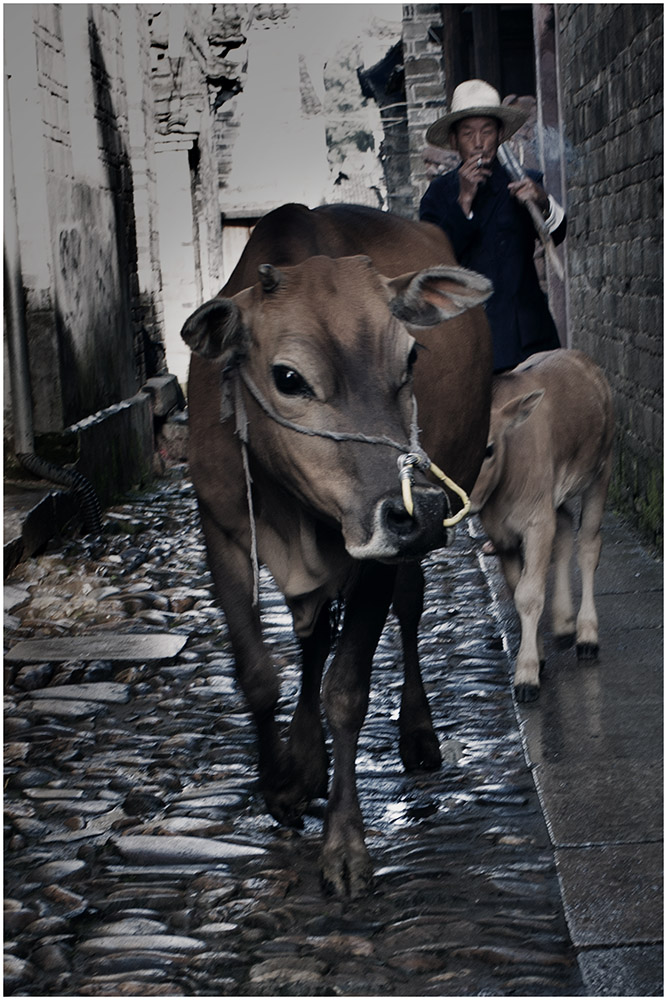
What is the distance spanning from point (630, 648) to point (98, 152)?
310 inches

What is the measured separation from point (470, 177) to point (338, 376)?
2619 mm

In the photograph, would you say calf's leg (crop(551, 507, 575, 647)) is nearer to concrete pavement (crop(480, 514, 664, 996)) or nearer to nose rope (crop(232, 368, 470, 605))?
concrete pavement (crop(480, 514, 664, 996))

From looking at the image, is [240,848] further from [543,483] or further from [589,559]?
[589,559]

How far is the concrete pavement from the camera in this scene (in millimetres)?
3344

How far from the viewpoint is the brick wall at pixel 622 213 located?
7469mm

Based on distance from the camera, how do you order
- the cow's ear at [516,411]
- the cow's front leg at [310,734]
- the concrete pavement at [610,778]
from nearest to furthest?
the concrete pavement at [610,778] < the cow's front leg at [310,734] < the cow's ear at [516,411]

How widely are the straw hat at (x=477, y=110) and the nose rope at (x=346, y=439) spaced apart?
2383mm

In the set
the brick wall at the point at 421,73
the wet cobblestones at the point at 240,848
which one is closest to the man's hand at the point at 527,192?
the wet cobblestones at the point at 240,848

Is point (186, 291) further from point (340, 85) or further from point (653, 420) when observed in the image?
point (653, 420)

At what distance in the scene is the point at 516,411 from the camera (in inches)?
225

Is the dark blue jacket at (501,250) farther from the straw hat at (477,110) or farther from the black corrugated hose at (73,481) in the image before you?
the black corrugated hose at (73,481)

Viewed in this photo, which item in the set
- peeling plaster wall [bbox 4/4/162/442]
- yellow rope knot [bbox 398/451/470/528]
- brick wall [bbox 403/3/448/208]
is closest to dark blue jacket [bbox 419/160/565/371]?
yellow rope knot [bbox 398/451/470/528]

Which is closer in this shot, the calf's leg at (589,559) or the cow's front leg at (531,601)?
the cow's front leg at (531,601)

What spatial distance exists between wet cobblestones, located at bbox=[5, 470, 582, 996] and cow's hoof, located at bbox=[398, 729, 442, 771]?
0.18 feet
